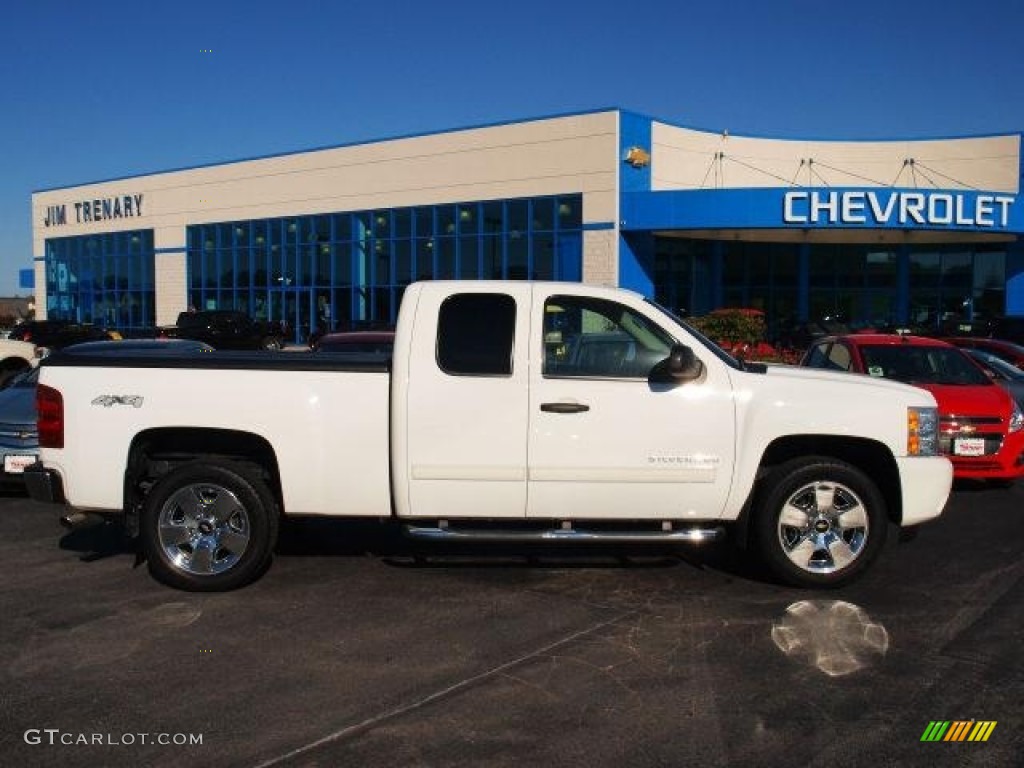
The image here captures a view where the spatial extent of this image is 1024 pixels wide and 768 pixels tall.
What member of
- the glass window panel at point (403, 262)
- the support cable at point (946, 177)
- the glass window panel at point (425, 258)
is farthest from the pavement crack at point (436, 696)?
the support cable at point (946, 177)

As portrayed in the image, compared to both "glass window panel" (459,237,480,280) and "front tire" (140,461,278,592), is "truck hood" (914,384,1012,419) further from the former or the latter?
"glass window panel" (459,237,480,280)

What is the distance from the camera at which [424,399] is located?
5816 mm

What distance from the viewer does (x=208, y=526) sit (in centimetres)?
611

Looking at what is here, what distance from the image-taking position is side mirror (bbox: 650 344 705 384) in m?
5.72

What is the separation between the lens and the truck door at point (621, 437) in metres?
5.81

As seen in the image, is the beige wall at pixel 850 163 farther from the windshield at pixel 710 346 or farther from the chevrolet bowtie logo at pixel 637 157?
the windshield at pixel 710 346

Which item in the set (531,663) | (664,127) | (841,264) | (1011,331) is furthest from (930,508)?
(841,264)

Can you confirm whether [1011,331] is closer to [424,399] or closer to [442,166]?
[442,166]

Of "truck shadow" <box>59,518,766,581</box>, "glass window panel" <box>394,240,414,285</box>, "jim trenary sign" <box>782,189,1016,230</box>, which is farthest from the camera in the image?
"glass window panel" <box>394,240,414,285</box>

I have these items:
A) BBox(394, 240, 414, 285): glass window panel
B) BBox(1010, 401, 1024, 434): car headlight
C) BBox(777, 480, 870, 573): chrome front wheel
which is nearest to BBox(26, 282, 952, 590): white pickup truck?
BBox(777, 480, 870, 573): chrome front wheel

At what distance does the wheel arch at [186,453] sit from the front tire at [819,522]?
3.06 m

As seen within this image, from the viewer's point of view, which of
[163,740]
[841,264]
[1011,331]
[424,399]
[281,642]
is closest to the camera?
[163,740]

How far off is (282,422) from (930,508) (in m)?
4.05

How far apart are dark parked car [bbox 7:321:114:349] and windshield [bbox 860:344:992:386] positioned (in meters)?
24.1
